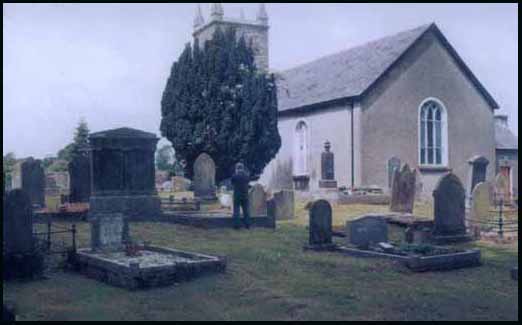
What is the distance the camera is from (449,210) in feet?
45.3

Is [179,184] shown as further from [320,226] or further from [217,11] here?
[320,226]

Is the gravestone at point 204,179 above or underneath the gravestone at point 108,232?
above

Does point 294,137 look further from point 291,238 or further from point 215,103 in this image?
point 291,238

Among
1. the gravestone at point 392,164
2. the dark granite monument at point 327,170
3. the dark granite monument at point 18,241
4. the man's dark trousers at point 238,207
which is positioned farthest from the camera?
the gravestone at point 392,164

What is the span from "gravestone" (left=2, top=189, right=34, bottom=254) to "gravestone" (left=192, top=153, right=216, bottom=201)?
1328 centimetres

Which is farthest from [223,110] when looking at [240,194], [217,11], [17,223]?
[217,11]

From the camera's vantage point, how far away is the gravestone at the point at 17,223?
9445mm

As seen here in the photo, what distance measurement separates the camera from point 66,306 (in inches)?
304

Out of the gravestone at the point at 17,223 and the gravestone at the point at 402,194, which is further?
the gravestone at the point at 402,194

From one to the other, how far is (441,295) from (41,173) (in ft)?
50.8

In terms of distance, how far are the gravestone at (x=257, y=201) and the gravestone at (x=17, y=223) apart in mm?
9949

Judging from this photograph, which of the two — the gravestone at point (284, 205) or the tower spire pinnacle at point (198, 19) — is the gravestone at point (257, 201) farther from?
the tower spire pinnacle at point (198, 19)

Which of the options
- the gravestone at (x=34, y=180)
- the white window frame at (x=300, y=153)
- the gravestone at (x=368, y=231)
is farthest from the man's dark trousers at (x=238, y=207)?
the white window frame at (x=300, y=153)

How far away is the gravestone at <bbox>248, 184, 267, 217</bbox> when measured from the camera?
1902 centimetres
